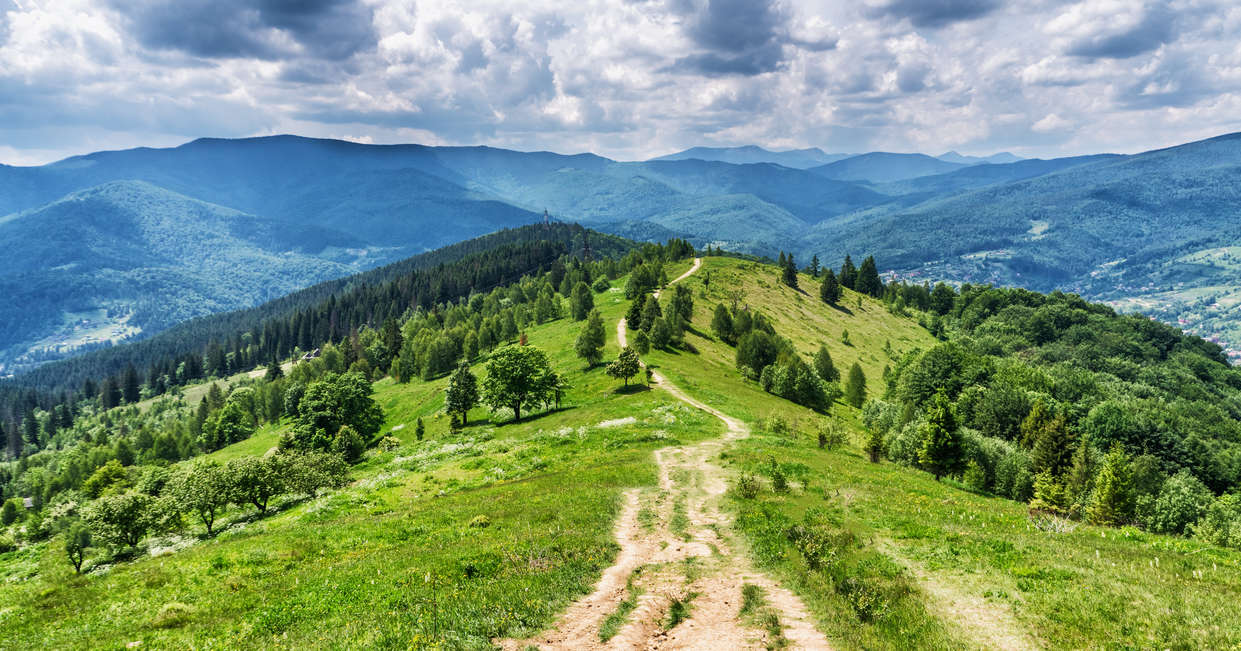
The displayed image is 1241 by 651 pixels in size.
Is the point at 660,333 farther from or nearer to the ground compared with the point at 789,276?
nearer to the ground

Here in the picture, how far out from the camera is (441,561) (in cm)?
2083

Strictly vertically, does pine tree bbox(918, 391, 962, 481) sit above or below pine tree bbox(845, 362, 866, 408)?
above

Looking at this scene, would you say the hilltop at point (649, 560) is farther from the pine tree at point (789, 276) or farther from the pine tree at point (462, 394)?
the pine tree at point (789, 276)

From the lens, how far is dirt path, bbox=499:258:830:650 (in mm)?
15383

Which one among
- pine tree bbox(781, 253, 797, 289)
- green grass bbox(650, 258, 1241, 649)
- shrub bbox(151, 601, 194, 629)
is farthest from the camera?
pine tree bbox(781, 253, 797, 289)

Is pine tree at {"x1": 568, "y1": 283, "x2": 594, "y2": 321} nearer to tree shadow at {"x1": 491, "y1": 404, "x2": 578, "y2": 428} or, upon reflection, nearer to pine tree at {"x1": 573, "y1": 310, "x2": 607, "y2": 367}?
pine tree at {"x1": 573, "y1": 310, "x2": 607, "y2": 367}

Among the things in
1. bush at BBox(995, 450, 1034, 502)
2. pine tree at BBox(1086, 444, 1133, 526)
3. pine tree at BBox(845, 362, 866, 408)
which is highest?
pine tree at BBox(1086, 444, 1133, 526)

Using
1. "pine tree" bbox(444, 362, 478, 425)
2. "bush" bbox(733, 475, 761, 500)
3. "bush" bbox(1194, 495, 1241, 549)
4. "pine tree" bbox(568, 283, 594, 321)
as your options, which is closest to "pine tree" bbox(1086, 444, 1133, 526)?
"bush" bbox(1194, 495, 1241, 549)

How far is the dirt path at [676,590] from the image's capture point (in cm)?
1538

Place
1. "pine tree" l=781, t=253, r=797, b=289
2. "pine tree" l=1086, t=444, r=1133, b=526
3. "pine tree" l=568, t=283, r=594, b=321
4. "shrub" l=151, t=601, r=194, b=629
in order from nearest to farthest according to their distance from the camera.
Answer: "shrub" l=151, t=601, r=194, b=629
"pine tree" l=1086, t=444, r=1133, b=526
"pine tree" l=568, t=283, r=594, b=321
"pine tree" l=781, t=253, r=797, b=289

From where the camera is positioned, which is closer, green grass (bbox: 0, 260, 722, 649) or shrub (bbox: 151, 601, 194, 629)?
green grass (bbox: 0, 260, 722, 649)

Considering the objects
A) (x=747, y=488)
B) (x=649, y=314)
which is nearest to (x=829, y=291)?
(x=649, y=314)

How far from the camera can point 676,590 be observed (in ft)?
62.2

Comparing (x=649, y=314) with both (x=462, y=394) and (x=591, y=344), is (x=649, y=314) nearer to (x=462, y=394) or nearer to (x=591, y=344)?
(x=591, y=344)
